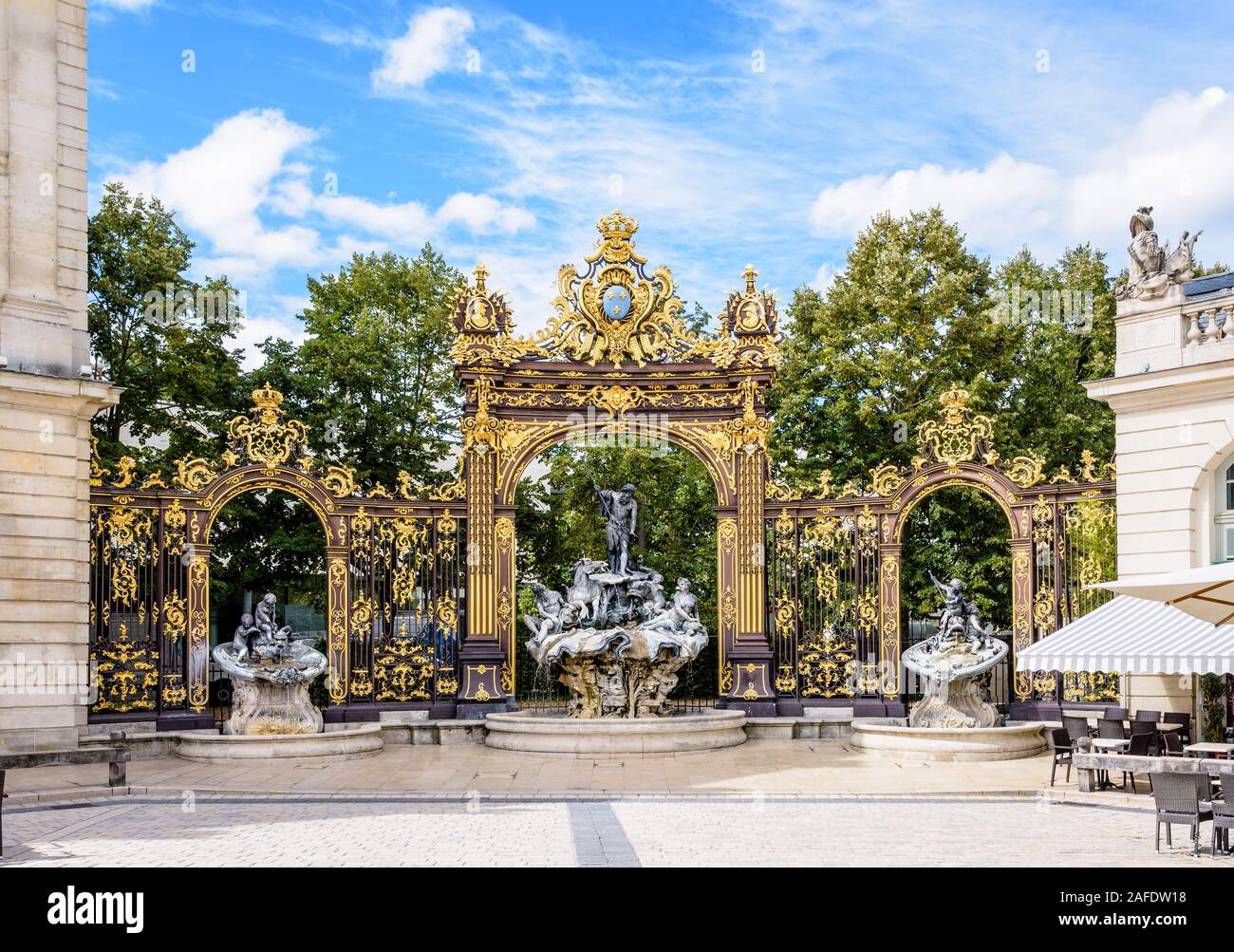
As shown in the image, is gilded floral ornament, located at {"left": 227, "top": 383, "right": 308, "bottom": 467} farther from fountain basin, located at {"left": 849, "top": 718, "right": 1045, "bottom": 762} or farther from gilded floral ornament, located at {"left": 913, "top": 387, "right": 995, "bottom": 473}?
→ gilded floral ornament, located at {"left": 913, "top": 387, "right": 995, "bottom": 473}

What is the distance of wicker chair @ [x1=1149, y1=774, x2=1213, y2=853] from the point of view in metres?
10.4

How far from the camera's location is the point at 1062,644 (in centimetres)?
1370

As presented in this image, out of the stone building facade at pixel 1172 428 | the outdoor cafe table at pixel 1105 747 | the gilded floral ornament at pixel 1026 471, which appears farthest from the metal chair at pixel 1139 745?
the gilded floral ornament at pixel 1026 471

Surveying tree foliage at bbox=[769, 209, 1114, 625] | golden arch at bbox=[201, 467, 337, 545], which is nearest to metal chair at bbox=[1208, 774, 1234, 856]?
golden arch at bbox=[201, 467, 337, 545]

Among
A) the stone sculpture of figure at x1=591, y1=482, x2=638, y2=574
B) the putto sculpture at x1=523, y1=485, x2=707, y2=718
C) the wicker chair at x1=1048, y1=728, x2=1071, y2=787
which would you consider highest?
the stone sculpture of figure at x1=591, y1=482, x2=638, y2=574

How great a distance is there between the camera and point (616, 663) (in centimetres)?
1964

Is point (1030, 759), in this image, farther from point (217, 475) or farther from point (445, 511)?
point (217, 475)

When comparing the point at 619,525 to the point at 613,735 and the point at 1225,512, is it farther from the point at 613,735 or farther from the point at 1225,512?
the point at 1225,512

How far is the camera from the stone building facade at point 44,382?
667 inches

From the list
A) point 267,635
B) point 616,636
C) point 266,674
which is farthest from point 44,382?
point 616,636

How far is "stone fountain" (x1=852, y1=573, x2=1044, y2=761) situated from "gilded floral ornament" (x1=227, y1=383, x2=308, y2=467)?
30.6 feet

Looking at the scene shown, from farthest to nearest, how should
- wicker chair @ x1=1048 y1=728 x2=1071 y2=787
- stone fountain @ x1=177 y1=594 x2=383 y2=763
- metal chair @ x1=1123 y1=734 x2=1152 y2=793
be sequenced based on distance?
stone fountain @ x1=177 y1=594 x2=383 y2=763, wicker chair @ x1=1048 y1=728 x2=1071 y2=787, metal chair @ x1=1123 y1=734 x2=1152 y2=793

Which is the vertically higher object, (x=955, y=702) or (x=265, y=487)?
(x=265, y=487)

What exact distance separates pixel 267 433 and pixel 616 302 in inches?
232
